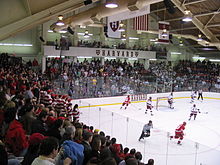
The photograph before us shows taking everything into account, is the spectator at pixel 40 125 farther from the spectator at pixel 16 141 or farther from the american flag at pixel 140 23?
the american flag at pixel 140 23

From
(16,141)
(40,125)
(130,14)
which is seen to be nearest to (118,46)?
(130,14)

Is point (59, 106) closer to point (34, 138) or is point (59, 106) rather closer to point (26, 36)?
point (34, 138)

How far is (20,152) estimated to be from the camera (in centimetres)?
347

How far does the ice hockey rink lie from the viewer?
7.27 m

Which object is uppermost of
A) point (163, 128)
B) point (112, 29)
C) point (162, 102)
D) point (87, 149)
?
point (112, 29)

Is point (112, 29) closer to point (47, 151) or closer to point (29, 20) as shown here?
point (29, 20)

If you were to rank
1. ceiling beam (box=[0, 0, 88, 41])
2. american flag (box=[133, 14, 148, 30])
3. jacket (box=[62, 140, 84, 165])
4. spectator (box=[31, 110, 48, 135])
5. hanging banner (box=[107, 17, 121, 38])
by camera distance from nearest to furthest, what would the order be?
jacket (box=[62, 140, 84, 165]), spectator (box=[31, 110, 48, 135]), ceiling beam (box=[0, 0, 88, 41]), hanging banner (box=[107, 17, 121, 38]), american flag (box=[133, 14, 148, 30])

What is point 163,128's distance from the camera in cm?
1263

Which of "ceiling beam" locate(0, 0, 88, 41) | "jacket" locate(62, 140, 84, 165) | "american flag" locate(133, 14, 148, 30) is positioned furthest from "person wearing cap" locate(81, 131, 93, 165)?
"american flag" locate(133, 14, 148, 30)

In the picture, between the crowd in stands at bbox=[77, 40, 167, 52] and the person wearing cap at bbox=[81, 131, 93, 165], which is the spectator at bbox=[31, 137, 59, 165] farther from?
the crowd in stands at bbox=[77, 40, 167, 52]

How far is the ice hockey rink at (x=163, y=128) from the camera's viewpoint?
727 cm

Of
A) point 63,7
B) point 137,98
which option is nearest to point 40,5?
point 63,7

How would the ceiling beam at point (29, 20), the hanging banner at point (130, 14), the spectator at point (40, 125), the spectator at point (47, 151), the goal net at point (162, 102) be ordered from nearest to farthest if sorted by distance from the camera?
the spectator at point (47, 151), the spectator at point (40, 125), the ceiling beam at point (29, 20), the hanging banner at point (130, 14), the goal net at point (162, 102)

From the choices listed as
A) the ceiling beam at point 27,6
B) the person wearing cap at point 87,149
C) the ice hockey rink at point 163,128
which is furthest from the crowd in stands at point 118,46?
the person wearing cap at point 87,149
